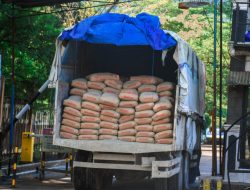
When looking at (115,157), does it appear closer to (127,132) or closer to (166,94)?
(127,132)

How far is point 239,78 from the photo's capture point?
15.8m

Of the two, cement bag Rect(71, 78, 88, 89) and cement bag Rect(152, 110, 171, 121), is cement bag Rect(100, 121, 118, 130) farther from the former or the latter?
cement bag Rect(71, 78, 88, 89)

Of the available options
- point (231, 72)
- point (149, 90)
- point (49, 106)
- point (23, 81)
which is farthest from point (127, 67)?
point (49, 106)

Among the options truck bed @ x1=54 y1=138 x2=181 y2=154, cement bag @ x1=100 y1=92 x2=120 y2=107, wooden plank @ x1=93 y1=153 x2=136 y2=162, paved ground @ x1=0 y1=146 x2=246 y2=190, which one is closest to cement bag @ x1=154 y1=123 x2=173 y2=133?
truck bed @ x1=54 y1=138 x2=181 y2=154

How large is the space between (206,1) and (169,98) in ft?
14.9

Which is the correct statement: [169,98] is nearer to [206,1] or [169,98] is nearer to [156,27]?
[156,27]

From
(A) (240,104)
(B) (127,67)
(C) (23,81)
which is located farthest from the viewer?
(C) (23,81)

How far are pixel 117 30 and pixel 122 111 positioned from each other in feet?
5.81

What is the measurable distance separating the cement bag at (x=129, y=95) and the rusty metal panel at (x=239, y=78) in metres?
3.62

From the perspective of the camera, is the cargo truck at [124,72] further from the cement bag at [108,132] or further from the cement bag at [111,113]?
the cement bag at [111,113]

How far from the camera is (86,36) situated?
13406mm

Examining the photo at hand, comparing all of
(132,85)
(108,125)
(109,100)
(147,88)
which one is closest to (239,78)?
(147,88)

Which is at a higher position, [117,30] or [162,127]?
[117,30]

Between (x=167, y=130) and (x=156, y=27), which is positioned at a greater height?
(x=156, y=27)
